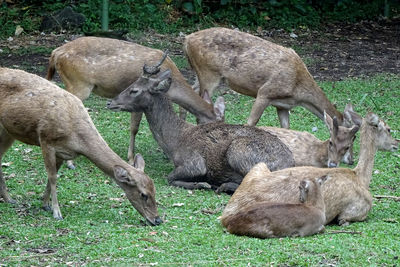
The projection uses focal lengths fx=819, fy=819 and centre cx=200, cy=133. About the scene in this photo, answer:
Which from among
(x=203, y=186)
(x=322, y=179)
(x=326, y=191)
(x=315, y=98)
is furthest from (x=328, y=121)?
(x=322, y=179)

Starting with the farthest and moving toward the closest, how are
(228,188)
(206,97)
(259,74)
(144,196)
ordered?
(259,74)
(206,97)
(228,188)
(144,196)

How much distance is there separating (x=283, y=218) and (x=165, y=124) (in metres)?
3.44

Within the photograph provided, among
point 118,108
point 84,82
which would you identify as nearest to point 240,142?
point 118,108

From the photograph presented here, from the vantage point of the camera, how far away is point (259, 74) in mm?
11344

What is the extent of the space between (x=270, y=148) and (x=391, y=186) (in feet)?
4.79

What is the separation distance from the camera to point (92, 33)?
50.6ft

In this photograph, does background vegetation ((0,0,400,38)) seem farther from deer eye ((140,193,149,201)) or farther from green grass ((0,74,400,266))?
deer eye ((140,193,149,201))

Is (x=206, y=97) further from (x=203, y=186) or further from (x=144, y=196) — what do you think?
(x=144, y=196)

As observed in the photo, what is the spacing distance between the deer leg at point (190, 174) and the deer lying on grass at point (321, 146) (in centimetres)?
109

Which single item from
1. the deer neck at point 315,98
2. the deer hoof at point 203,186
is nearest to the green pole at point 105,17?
the deer neck at point 315,98

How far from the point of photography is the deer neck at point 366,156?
27.1ft

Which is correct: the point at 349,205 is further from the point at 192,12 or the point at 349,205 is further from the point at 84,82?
the point at 192,12

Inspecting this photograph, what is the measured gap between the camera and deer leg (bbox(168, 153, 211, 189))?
31.1ft

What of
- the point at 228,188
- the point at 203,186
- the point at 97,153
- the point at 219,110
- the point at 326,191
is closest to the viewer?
the point at 326,191
